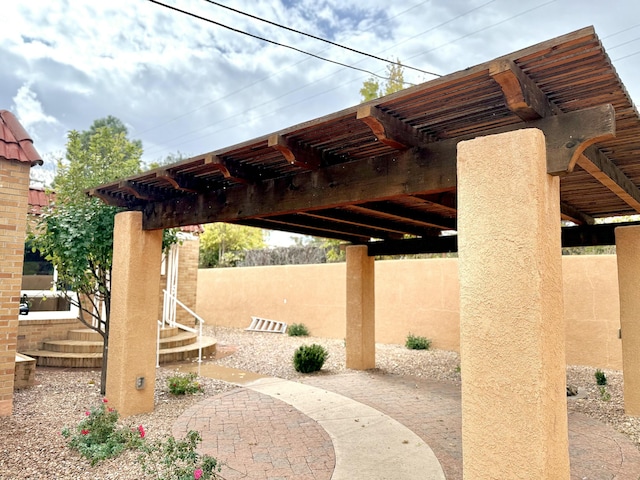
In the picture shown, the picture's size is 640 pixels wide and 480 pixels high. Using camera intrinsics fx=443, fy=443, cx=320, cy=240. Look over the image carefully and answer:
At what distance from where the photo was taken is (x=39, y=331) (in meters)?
8.74

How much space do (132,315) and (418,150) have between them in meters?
4.12

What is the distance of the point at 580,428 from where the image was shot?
5262 mm

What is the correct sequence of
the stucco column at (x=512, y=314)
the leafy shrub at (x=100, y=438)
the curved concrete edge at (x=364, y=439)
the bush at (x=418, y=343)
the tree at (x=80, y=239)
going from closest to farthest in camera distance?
the stucco column at (x=512, y=314), the curved concrete edge at (x=364, y=439), the leafy shrub at (x=100, y=438), the tree at (x=80, y=239), the bush at (x=418, y=343)

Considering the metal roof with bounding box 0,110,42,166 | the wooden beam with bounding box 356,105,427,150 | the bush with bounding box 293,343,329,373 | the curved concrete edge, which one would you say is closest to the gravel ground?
the bush with bounding box 293,343,329,373

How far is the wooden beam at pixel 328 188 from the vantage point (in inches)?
132

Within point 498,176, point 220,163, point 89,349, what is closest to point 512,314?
point 498,176

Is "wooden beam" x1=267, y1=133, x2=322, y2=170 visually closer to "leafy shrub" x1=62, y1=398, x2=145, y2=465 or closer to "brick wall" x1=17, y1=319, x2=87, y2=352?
"leafy shrub" x1=62, y1=398, x2=145, y2=465

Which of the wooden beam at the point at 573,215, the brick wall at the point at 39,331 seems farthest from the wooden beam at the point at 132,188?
the wooden beam at the point at 573,215

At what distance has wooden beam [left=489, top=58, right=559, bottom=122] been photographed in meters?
2.42

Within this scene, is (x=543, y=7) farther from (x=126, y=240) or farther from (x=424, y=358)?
(x=126, y=240)

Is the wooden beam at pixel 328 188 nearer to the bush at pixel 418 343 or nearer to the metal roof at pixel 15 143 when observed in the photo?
the metal roof at pixel 15 143

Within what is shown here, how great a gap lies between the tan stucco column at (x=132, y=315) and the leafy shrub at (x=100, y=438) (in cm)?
89

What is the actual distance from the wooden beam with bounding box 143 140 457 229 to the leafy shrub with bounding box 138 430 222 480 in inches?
88.6

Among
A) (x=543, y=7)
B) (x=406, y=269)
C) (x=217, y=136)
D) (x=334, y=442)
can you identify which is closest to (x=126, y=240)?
(x=334, y=442)
